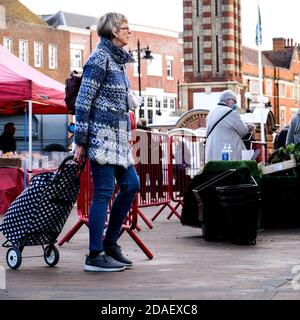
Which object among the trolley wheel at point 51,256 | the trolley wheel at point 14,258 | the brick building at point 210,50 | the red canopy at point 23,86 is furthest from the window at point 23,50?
the trolley wheel at point 14,258

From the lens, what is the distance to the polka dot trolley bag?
343 inches

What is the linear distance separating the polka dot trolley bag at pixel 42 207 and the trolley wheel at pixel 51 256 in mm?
108

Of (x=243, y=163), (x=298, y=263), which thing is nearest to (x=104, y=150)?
(x=298, y=263)

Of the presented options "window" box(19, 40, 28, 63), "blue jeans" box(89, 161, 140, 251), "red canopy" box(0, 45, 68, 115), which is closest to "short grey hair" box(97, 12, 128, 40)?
"blue jeans" box(89, 161, 140, 251)

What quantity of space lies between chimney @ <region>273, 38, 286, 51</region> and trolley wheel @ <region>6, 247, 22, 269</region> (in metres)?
123

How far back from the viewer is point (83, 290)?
7176mm

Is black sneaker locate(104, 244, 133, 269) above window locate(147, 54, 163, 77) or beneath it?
beneath

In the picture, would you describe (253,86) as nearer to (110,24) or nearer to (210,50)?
(210,50)

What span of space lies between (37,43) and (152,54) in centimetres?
2088

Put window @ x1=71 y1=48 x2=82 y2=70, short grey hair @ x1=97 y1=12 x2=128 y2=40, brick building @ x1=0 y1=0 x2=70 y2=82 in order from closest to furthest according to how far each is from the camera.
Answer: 1. short grey hair @ x1=97 y1=12 x2=128 y2=40
2. brick building @ x1=0 y1=0 x2=70 y2=82
3. window @ x1=71 y1=48 x2=82 y2=70

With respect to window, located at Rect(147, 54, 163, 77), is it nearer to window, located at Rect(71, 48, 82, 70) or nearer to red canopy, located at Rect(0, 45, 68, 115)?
window, located at Rect(71, 48, 82, 70)

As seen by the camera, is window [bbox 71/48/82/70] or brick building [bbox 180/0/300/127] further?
window [bbox 71/48/82/70]

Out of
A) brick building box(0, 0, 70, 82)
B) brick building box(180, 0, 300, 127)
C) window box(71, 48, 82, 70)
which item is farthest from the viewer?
window box(71, 48, 82, 70)

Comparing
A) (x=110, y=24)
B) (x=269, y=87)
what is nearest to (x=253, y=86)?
(x=269, y=87)
